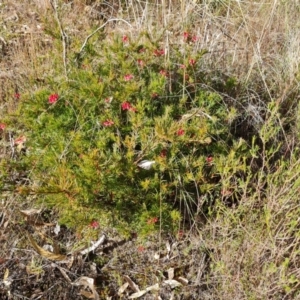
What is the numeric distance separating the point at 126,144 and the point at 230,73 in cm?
87

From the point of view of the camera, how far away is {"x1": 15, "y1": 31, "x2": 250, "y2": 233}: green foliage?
1.63m

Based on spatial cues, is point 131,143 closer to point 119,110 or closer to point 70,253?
point 119,110

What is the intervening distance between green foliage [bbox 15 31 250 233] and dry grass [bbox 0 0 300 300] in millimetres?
143

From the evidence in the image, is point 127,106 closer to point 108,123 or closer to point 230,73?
point 108,123

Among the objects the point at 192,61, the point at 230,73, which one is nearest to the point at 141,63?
the point at 192,61

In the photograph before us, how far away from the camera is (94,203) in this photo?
1.67m

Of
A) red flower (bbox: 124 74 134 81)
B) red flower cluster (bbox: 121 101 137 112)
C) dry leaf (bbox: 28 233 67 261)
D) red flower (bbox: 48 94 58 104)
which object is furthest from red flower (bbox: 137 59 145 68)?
dry leaf (bbox: 28 233 67 261)

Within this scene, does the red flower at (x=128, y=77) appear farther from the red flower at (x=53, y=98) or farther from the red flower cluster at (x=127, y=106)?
the red flower at (x=53, y=98)

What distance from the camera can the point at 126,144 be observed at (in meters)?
1.67

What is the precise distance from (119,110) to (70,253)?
639 millimetres

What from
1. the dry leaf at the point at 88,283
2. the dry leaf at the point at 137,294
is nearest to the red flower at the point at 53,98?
the dry leaf at the point at 88,283

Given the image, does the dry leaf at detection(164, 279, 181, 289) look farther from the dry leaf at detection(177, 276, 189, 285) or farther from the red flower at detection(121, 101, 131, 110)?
the red flower at detection(121, 101, 131, 110)

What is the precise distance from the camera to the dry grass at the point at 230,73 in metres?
1.60

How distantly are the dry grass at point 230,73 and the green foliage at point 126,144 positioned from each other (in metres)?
0.14
